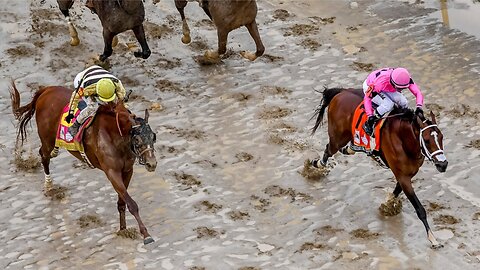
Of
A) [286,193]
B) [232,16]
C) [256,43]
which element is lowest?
[286,193]

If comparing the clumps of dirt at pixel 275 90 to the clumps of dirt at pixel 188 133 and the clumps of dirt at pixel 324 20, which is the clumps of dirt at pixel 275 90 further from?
the clumps of dirt at pixel 324 20

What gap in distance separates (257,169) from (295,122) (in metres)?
1.48

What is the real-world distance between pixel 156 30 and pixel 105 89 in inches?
252

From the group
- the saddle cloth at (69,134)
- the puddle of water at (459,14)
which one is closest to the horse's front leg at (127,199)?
the saddle cloth at (69,134)

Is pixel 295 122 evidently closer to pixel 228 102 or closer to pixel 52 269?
pixel 228 102

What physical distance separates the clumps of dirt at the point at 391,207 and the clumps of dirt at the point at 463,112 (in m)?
2.89

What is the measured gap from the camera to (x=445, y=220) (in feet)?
27.7

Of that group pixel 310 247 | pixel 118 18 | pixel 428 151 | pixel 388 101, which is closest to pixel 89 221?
pixel 310 247

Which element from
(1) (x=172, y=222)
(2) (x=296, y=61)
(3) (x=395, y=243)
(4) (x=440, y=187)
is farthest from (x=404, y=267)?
(2) (x=296, y=61)

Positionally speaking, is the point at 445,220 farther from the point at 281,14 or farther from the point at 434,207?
the point at 281,14

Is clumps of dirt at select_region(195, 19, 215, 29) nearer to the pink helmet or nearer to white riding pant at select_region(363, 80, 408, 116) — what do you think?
white riding pant at select_region(363, 80, 408, 116)

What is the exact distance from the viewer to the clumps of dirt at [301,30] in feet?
46.9

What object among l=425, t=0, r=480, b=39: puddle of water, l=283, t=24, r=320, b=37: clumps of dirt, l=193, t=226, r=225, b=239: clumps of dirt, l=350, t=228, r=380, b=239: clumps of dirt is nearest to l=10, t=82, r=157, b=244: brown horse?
l=193, t=226, r=225, b=239: clumps of dirt

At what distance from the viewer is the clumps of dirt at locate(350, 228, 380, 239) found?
823cm
